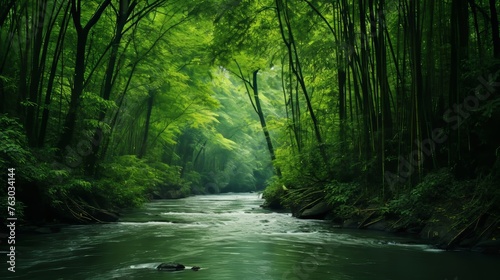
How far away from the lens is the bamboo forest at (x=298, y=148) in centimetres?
477

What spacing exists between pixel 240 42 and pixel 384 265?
316 inches

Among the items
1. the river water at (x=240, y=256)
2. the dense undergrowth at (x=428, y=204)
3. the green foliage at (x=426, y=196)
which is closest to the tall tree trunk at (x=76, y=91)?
the river water at (x=240, y=256)

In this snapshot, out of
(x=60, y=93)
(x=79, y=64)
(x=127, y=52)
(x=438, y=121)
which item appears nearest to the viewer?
(x=438, y=121)

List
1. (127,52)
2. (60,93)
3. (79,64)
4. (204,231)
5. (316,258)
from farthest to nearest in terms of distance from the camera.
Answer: (127,52), (60,93), (79,64), (204,231), (316,258)

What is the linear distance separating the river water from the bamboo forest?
0.10ft

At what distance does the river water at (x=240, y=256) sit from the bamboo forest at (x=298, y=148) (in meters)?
0.03

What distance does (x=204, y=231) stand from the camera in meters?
7.50

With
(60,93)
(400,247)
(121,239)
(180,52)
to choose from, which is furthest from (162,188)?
(400,247)

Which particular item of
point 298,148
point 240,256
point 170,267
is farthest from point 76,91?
point 298,148

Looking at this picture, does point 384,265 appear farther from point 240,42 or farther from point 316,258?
point 240,42

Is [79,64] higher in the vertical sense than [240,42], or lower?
lower

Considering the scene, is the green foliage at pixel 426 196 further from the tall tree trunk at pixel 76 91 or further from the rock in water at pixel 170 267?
the tall tree trunk at pixel 76 91

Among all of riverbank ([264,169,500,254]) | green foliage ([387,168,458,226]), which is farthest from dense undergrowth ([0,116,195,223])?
green foliage ([387,168,458,226])

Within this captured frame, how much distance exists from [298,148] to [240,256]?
22.3ft
